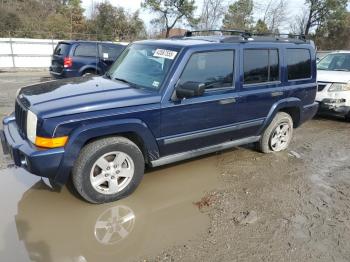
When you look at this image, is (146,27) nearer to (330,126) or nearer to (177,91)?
(330,126)

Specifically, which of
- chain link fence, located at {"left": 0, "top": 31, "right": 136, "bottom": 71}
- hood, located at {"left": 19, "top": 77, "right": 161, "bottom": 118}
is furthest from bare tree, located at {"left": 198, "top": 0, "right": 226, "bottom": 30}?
hood, located at {"left": 19, "top": 77, "right": 161, "bottom": 118}

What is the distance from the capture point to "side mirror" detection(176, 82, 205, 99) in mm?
4168

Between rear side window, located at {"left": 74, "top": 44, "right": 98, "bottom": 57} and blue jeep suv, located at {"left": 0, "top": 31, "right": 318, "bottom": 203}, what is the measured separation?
7.84 m

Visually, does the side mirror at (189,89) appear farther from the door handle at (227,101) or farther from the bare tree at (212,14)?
the bare tree at (212,14)

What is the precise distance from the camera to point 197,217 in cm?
395

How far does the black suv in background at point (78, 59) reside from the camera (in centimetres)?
1207

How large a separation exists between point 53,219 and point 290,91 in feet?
13.5

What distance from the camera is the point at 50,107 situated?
3.67m

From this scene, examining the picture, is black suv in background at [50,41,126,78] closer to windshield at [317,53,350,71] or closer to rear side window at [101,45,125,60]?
rear side window at [101,45,125,60]

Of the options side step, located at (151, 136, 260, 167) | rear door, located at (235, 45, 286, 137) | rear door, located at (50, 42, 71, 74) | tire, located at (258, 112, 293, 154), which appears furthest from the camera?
rear door, located at (50, 42, 71, 74)

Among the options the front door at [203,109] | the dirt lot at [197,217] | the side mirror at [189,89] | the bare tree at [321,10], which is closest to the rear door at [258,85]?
the front door at [203,109]

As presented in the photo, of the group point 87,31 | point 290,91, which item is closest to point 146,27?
point 87,31

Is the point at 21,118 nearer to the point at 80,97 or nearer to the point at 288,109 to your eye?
the point at 80,97

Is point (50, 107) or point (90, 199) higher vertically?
point (50, 107)
